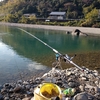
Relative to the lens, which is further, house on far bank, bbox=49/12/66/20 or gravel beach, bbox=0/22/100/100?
house on far bank, bbox=49/12/66/20

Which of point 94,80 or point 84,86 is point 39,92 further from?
point 94,80

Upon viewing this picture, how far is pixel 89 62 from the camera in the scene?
14328 mm

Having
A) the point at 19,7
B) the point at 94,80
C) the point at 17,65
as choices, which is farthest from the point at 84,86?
the point at 19,7

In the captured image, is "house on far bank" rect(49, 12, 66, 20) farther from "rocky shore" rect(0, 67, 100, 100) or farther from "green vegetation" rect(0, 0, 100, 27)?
"rocky shore" rect(0, 67, 100, 100)

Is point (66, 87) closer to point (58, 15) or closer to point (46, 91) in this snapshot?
point (46, 91)

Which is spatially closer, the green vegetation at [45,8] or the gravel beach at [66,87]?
the gravel beach at [66,87]

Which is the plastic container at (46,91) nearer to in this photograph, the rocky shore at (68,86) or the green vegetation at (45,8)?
the rocky shore at (68,86)

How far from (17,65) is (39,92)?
7.53 m

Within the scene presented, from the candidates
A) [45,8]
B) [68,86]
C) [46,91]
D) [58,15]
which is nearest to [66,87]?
[68,86]

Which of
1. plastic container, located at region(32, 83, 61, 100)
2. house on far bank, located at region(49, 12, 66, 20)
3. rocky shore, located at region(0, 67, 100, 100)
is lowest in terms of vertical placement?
rocky shore, located at region(0, 67, 100, 100)

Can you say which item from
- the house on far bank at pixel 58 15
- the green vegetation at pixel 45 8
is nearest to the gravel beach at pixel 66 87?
the green vegetation at pixel 45 8

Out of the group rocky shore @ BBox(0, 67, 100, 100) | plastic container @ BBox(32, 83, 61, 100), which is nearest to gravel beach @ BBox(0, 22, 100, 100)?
rocky shore @ BBox(0, 67, 100, 100)

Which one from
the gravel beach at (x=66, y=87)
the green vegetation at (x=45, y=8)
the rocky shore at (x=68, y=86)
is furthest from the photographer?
the green vegetation at (x=45, y=8)

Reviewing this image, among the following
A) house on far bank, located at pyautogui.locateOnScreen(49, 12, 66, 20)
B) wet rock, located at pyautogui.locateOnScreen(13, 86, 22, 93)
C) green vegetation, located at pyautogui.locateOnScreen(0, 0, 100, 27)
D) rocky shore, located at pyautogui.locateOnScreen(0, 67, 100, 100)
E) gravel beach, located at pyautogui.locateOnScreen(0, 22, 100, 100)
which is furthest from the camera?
house on far bank, located at pyautogui.locateOnScreen(49, 12, 66, 20)
